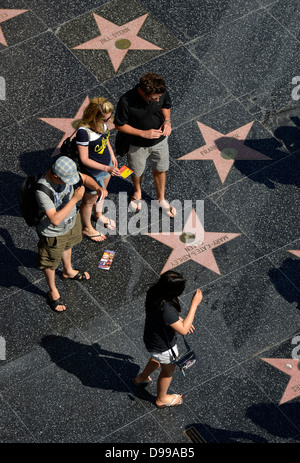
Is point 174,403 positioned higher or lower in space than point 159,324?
lower

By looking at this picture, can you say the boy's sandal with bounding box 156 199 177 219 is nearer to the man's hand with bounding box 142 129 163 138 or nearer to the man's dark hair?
the man's hand with bounding box 142 129 163 138

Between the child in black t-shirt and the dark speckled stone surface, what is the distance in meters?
0.75

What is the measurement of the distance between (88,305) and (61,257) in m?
0.70

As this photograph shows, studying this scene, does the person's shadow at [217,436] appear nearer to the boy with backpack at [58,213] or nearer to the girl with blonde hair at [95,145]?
the boy with backpack at [58,213]

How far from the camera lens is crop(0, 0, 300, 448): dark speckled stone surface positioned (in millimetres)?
7598

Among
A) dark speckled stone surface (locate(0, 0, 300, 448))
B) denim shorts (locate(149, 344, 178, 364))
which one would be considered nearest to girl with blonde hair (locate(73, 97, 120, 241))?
dark speckled stone surface (locate(0, 0, 300, 448))

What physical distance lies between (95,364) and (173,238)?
1821 mm

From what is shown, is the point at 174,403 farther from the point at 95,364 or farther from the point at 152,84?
the point at 152,84

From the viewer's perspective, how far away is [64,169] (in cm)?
697

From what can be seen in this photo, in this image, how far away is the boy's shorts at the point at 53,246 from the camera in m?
7.50

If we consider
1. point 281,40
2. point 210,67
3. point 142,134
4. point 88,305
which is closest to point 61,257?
point 88,305

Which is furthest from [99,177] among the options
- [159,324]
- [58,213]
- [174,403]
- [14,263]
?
[174,403]

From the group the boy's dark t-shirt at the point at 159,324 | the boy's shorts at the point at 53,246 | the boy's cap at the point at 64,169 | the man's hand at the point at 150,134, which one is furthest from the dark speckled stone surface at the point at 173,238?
the boy's cap at the point at 64,169
